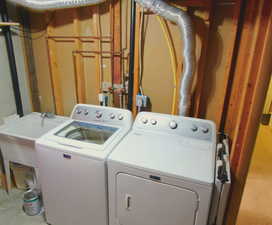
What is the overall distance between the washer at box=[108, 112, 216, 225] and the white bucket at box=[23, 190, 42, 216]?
3.31 ft

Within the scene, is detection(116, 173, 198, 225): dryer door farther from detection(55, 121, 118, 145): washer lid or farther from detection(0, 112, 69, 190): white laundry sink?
detection(0, 112, 69, 190): white laundry sink

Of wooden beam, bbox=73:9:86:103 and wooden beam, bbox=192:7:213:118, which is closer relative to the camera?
wooden beam, bbox=192:7:213:118

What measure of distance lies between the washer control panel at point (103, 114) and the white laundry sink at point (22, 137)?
42cm

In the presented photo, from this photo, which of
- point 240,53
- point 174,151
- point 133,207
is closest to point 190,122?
point 174,151

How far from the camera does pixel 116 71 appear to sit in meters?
2.16

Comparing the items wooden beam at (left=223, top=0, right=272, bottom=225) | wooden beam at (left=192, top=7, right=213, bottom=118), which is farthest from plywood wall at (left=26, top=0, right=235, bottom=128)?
wooden beam at (left=223, top=0, right=272, bottom=225)

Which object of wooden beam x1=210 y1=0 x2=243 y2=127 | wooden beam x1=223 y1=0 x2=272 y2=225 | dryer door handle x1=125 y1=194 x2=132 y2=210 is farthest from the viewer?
wooden beam x1=210 y1=0 x2=243 y2=127

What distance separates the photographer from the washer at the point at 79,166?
1.48m

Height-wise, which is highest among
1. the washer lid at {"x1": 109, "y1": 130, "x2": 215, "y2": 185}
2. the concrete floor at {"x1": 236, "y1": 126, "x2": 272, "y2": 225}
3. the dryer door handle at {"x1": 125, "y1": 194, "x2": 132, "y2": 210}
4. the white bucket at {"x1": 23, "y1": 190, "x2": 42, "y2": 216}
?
the washer lid at {"x1": 109, "y1": 130, "x2": 215, "y2": 185}

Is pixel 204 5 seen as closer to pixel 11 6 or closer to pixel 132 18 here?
pixel 132 18

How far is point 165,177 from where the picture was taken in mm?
1275

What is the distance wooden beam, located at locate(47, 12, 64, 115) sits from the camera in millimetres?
2309

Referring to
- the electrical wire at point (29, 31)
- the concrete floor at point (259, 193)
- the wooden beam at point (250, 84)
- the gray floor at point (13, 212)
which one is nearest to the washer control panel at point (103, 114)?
the wooden beam at point (250, 84)

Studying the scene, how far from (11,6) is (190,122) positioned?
2366 millimetres
